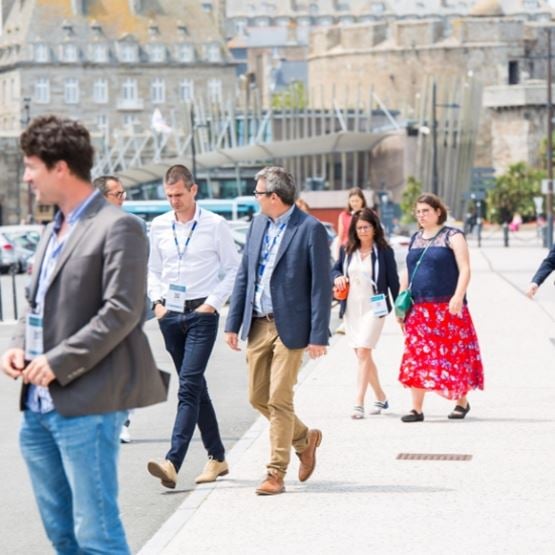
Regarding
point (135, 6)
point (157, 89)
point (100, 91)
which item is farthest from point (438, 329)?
point (157, 89)

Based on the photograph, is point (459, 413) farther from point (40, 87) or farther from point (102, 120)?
point (102, 120)

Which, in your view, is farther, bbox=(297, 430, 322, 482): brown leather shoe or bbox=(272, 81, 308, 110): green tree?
bbox=(272, 81, 308, 110): green tree

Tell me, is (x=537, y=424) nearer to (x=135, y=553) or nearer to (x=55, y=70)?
(x=135, y=553)

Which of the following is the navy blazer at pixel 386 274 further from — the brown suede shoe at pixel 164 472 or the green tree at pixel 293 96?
the green tree at pixel 293 96

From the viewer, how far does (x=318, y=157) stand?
11594cm

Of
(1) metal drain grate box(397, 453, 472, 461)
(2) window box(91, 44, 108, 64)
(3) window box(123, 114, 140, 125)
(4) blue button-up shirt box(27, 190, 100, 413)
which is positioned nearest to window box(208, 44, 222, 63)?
(3) window box(123, 114, 140, 125)

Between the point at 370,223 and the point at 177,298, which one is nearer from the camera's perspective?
the point at 177,298

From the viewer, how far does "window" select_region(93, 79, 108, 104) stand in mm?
148375

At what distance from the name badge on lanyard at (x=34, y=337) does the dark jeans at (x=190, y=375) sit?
148 inches

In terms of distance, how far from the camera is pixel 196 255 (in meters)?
9.91

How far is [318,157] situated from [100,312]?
11051 centimetres

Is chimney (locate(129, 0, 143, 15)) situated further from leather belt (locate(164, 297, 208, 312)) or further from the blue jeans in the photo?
the blue jeans

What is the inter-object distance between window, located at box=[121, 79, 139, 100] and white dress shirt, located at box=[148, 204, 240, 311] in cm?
14060

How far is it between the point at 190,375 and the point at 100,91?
140766 mm
